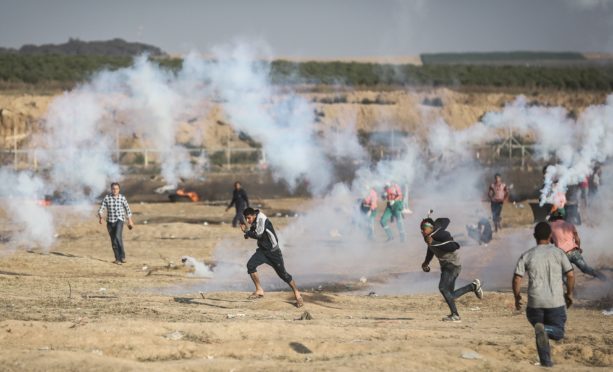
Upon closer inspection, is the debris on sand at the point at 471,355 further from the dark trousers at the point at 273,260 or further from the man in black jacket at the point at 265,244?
the dark trousers at the point at 273,260

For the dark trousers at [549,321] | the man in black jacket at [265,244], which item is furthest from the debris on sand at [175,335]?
the dark trousers at [549,321]

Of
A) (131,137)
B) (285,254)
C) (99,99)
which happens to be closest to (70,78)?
(131,137)

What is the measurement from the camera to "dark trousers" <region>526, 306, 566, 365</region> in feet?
34.7

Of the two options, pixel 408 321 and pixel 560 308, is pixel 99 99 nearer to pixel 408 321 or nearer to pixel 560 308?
pixel 408 321

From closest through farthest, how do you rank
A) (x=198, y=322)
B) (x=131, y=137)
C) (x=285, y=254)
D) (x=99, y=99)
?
1. (x=198, y=322)
2. (x=285, y=254)
3. (x=99, y=99)
4. (x=131, y=137)

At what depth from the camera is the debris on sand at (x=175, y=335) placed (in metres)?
11.9

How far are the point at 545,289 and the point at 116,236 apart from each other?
13.1m

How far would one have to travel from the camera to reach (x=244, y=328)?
1243cm

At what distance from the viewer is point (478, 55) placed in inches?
5207

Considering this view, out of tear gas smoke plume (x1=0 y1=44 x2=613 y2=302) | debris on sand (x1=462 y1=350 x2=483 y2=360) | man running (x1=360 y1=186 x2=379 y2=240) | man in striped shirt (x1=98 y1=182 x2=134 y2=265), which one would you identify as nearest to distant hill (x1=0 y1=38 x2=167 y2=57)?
tear gas smoke plume (x1=0 y1=44 x2=613 y2=302)

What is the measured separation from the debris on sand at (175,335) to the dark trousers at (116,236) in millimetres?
9901

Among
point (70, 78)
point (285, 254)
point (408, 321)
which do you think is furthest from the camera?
point (70, 78)

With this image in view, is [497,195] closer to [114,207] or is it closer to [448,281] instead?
[114,207]

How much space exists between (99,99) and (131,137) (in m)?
6.42
